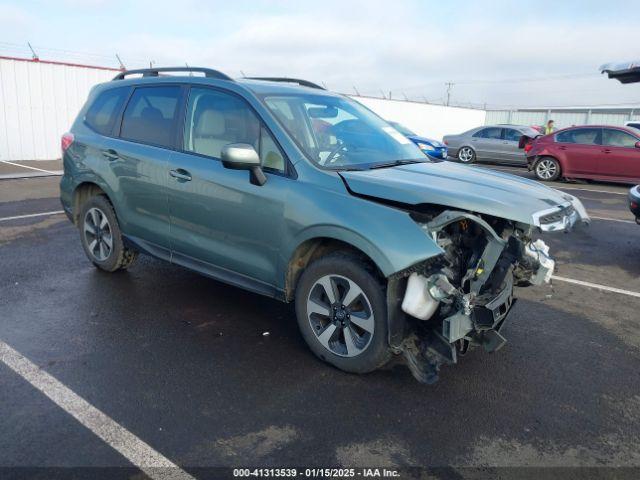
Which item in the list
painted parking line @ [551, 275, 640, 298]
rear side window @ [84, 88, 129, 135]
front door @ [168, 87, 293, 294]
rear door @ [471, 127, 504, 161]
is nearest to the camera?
front door @ [168, 87, 293, 294]

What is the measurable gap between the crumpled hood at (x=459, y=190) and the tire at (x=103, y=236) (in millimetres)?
2689

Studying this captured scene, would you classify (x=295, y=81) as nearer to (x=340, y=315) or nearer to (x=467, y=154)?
(x=340, y=315)

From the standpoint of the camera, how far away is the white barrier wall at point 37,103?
15.7 m

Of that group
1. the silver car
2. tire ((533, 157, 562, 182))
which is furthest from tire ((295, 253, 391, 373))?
the silver car

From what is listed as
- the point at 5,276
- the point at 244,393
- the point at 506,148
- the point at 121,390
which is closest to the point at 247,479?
the point at 244,393

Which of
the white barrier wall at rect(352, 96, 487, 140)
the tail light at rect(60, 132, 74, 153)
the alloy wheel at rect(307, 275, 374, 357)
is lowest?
the alloy wheel at rect(307, 275, 374, 357)

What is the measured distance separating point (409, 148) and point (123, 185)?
2603 mm

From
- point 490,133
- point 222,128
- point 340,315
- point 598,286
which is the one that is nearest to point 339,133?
point 222,128

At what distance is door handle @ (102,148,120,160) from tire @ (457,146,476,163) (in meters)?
16.7

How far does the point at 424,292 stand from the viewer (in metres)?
3.07

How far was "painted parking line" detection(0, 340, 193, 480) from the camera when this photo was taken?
8.25 feet

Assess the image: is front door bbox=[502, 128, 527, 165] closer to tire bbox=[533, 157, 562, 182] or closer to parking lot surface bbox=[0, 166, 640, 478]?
tire bbox=[533, 157, 562, 182]

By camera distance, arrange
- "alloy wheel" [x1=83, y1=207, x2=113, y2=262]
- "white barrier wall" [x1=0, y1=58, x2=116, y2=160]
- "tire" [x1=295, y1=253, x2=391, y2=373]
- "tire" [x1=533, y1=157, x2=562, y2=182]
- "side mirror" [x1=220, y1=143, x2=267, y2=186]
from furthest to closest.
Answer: "white barrier wall" [x1=0, y1=58, x2=116, y2=160] → "tire" [x1=533, y1=157, x2=562, y2=182] → "alloy wheel" [x1=83, y1=207, x2=113, y2=262] → "side mirror" [x1=220, y1=143, x2=267, y2=186] → "tire" [x1=295, y1=253, x2=391, y2=373]

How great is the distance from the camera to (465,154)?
19.7 meters
